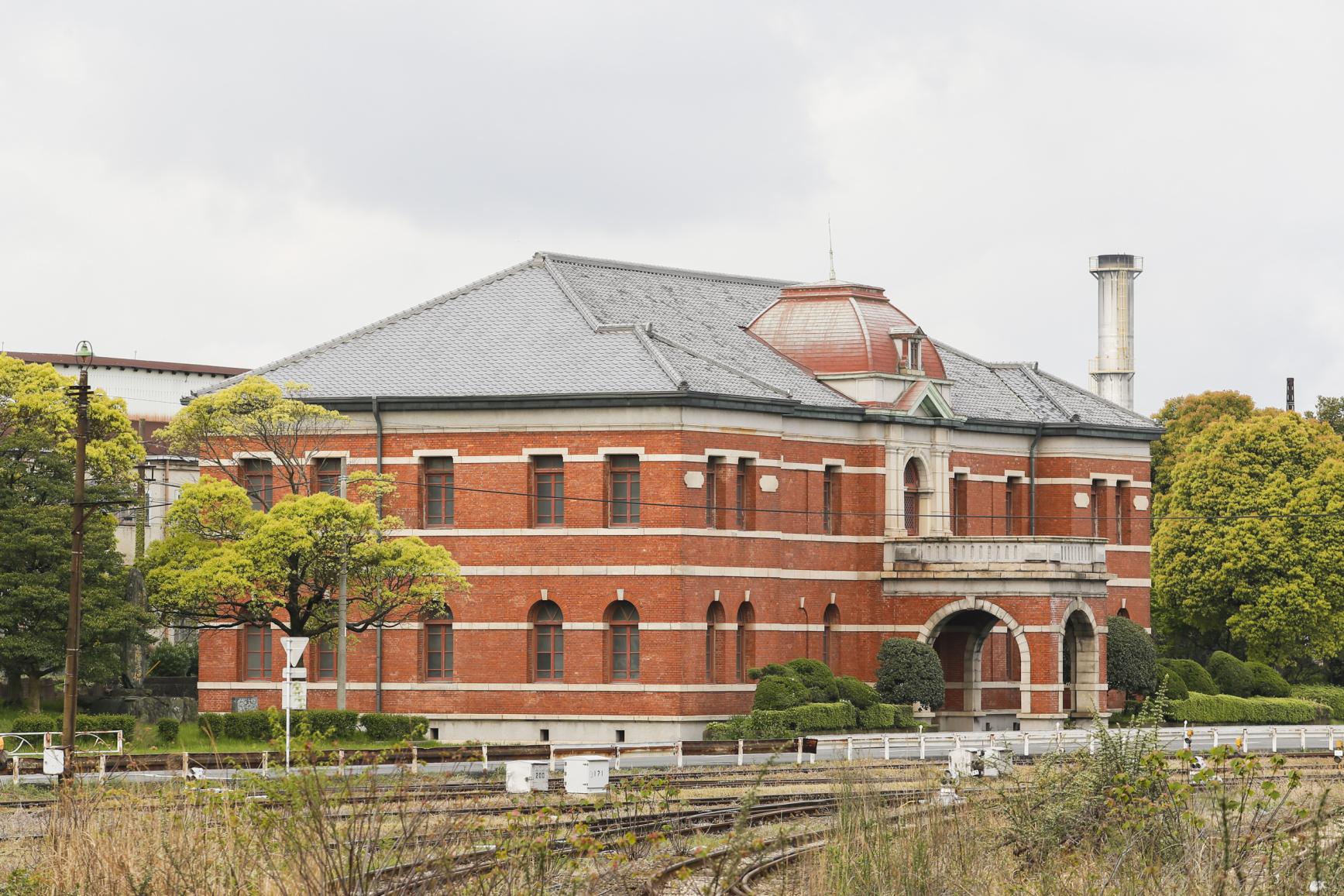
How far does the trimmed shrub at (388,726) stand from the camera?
5222cm

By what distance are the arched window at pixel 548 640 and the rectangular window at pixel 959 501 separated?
14.3 metres

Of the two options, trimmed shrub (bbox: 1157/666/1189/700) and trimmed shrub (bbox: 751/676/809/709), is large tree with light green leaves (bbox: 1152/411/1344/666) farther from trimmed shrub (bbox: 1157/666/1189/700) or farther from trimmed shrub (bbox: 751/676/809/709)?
trimmed shrub (bbox: 751/676/809/709)

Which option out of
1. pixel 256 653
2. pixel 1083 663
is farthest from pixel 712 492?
pixel 1083 663

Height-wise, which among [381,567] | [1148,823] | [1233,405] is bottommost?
[1148,823]

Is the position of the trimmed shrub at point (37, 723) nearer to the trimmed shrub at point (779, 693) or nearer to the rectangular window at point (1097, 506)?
the trimmed shrub at point (779, 693)

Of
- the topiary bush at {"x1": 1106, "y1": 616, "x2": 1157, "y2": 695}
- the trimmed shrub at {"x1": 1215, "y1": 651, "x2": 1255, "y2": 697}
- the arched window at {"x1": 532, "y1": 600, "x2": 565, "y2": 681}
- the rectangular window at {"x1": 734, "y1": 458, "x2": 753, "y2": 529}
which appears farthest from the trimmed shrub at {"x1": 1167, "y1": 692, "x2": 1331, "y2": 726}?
the arched window at {"x1": 532, "y1": 600, "x2": 565, "y2": 681}

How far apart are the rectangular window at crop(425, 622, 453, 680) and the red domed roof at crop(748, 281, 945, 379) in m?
13.1

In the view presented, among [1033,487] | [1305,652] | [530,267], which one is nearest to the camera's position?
[530,267]

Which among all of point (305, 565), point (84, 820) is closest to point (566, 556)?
point (305, 565)

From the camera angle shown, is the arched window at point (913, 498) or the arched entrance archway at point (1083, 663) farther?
the arched window at point (913, 498)

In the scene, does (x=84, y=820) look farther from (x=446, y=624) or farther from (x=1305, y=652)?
(x=1305, y=652)

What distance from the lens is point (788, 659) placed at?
59562mm

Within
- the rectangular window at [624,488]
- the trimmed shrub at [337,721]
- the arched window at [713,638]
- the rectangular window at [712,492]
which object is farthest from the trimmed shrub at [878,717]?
the trimmed shrub at [337,721]

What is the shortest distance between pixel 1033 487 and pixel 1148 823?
45.9 meters
